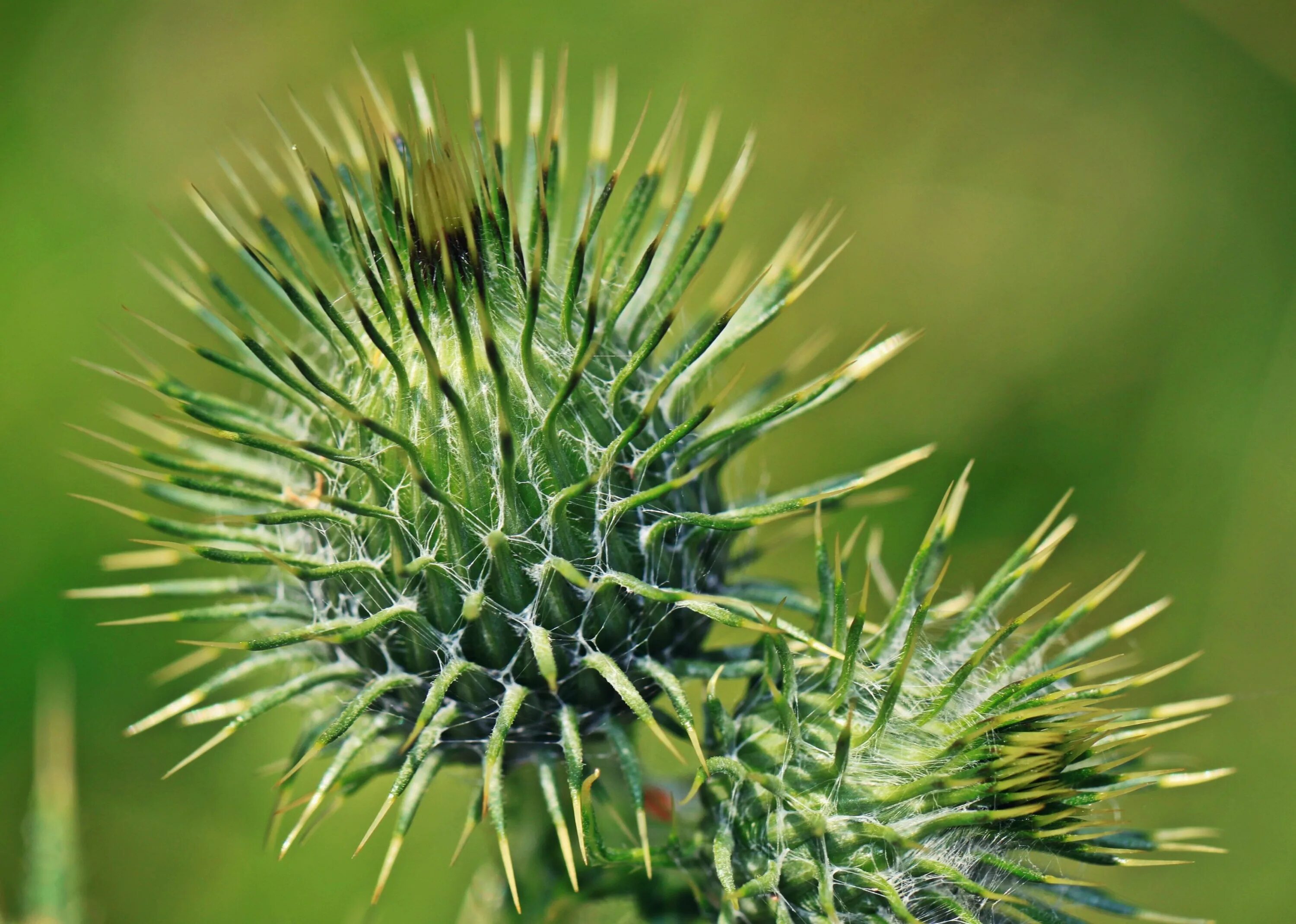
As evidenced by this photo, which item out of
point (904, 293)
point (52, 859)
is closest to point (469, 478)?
point (52, 859)

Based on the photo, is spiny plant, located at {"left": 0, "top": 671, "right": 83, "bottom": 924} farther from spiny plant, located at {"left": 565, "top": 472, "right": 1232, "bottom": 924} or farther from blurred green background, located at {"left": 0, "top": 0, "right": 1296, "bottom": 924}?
spiny plant, located at {"left": 565, "top": 472, "right": 1232, "bottom": 924}

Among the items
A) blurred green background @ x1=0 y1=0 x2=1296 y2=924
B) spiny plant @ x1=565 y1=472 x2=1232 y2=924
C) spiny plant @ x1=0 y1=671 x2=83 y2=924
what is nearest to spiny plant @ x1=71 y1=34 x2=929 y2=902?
spiny plant @ x1=565 y1=472 x2=1232 y2=924

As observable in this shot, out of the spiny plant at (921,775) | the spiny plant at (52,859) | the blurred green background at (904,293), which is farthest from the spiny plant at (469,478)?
the blurred green background at (904,293)

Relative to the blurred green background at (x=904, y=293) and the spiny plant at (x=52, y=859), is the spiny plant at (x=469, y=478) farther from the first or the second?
the blurred green background at (x=904, y=293)

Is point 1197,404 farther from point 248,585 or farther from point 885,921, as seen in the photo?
point 248,585

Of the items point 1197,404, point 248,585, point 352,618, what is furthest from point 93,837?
point 1197,404

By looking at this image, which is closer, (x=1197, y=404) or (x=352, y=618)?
(x=352, y=618)
